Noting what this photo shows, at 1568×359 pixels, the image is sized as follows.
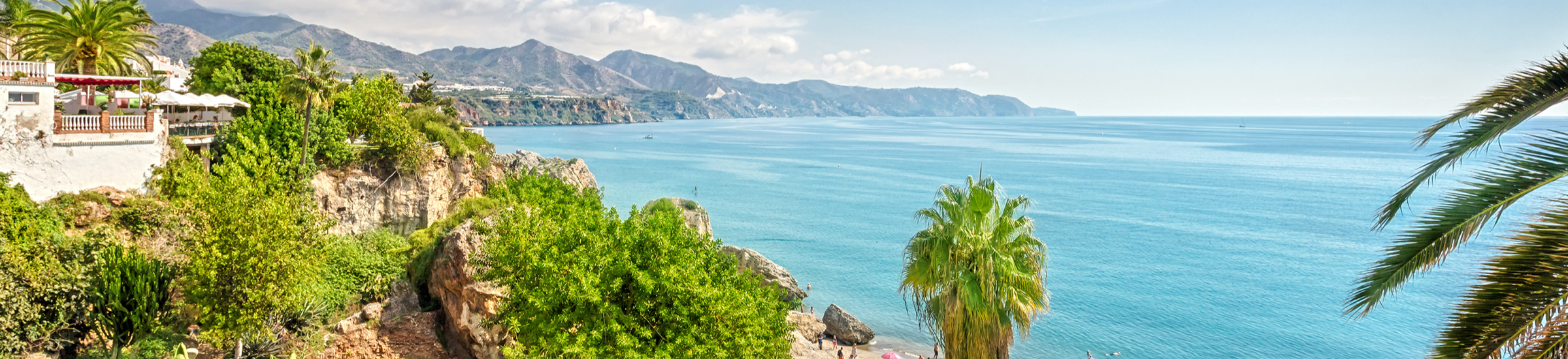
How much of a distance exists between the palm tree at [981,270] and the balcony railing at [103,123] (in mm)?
25770

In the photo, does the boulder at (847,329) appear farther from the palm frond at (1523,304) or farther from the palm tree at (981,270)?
the palm frond at (1523,304)

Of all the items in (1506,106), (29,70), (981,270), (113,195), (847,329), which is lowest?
(847,329)

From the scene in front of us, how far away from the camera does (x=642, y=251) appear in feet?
52.4

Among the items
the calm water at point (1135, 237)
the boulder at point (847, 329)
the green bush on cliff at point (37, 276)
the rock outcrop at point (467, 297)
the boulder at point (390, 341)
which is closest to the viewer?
the green bush on cliff at point (37, 276)

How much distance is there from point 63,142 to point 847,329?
28792 millimetres

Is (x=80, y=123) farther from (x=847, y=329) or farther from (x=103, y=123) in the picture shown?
(x=847, y=329)

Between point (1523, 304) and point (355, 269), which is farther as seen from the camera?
point (355, 269)

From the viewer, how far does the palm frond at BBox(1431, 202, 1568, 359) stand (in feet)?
19.4

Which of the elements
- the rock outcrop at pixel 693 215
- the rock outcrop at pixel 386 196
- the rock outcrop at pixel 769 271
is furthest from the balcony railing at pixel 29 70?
the rock outcrop at pixel 693 215

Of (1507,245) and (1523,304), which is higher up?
(1507,245)

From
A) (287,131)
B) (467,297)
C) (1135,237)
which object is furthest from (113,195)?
(1135,237)

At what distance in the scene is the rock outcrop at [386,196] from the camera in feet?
96.1

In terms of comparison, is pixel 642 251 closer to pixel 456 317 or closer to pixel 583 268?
pixel 583 268

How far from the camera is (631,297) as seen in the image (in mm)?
15586
